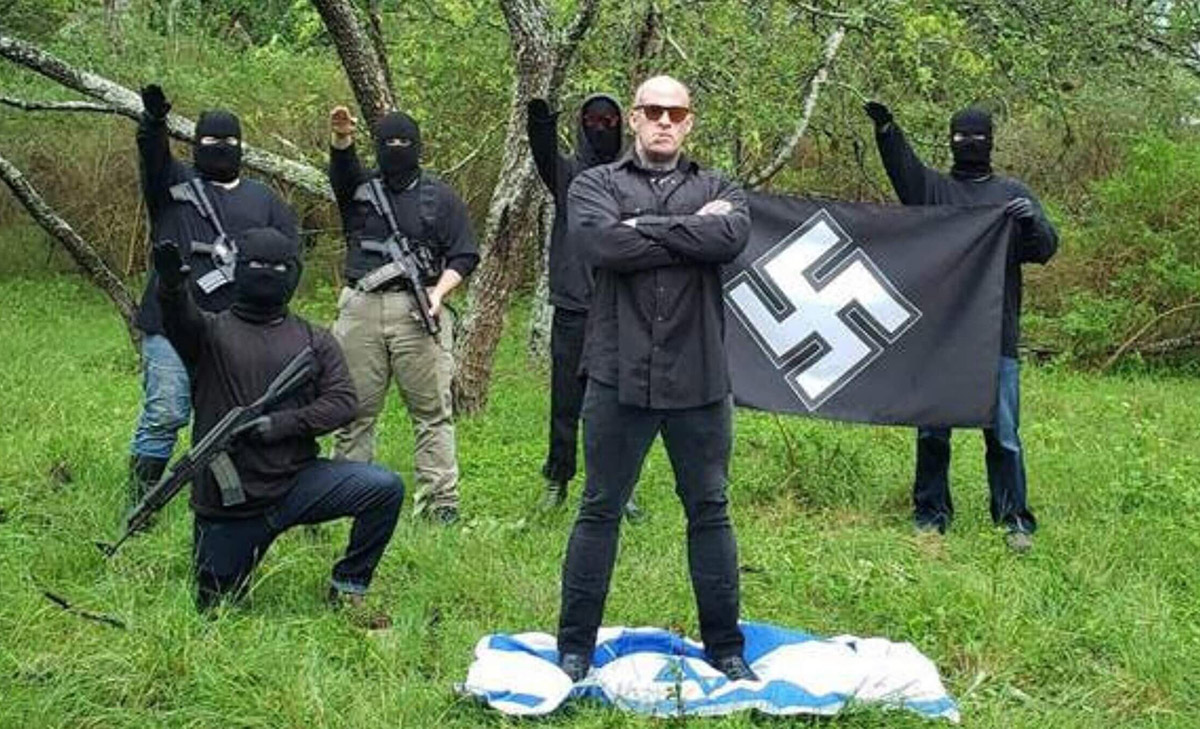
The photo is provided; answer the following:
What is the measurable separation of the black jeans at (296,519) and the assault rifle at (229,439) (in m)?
0.16

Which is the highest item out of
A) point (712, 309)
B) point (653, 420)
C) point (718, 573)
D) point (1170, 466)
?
point (712, 309)

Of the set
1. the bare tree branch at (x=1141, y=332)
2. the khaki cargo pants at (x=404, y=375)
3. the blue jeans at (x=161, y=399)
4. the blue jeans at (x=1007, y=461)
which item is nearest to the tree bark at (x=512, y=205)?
the khaki cargo pants at (x=404, y=375)

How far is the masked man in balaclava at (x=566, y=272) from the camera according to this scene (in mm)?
6332

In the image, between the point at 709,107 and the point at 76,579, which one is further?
the point at 709,107

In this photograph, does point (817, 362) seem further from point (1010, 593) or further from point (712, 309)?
point (712, 309)

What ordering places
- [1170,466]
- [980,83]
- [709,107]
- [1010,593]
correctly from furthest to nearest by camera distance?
[980,83] → [709,107] → [1170,466] → [1010,593]

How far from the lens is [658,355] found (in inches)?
175

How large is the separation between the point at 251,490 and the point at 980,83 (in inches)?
322

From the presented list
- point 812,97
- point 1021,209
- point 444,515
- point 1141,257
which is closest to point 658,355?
Answer: point 444,515

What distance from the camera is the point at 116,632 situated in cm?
460

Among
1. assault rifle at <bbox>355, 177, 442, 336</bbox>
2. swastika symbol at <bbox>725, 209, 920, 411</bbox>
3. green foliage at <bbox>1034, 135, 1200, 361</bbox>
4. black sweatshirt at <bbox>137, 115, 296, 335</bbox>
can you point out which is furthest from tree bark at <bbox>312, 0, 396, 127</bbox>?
green foliage at <bbox>1034, 135, 1200, 361</bbox>

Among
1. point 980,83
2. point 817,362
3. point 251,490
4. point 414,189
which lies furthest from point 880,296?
point 980,83

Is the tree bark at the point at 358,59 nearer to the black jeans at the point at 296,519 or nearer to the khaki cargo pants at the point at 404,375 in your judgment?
the khaki cargo pants at the point at 404,375

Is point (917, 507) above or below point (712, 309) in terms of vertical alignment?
below
